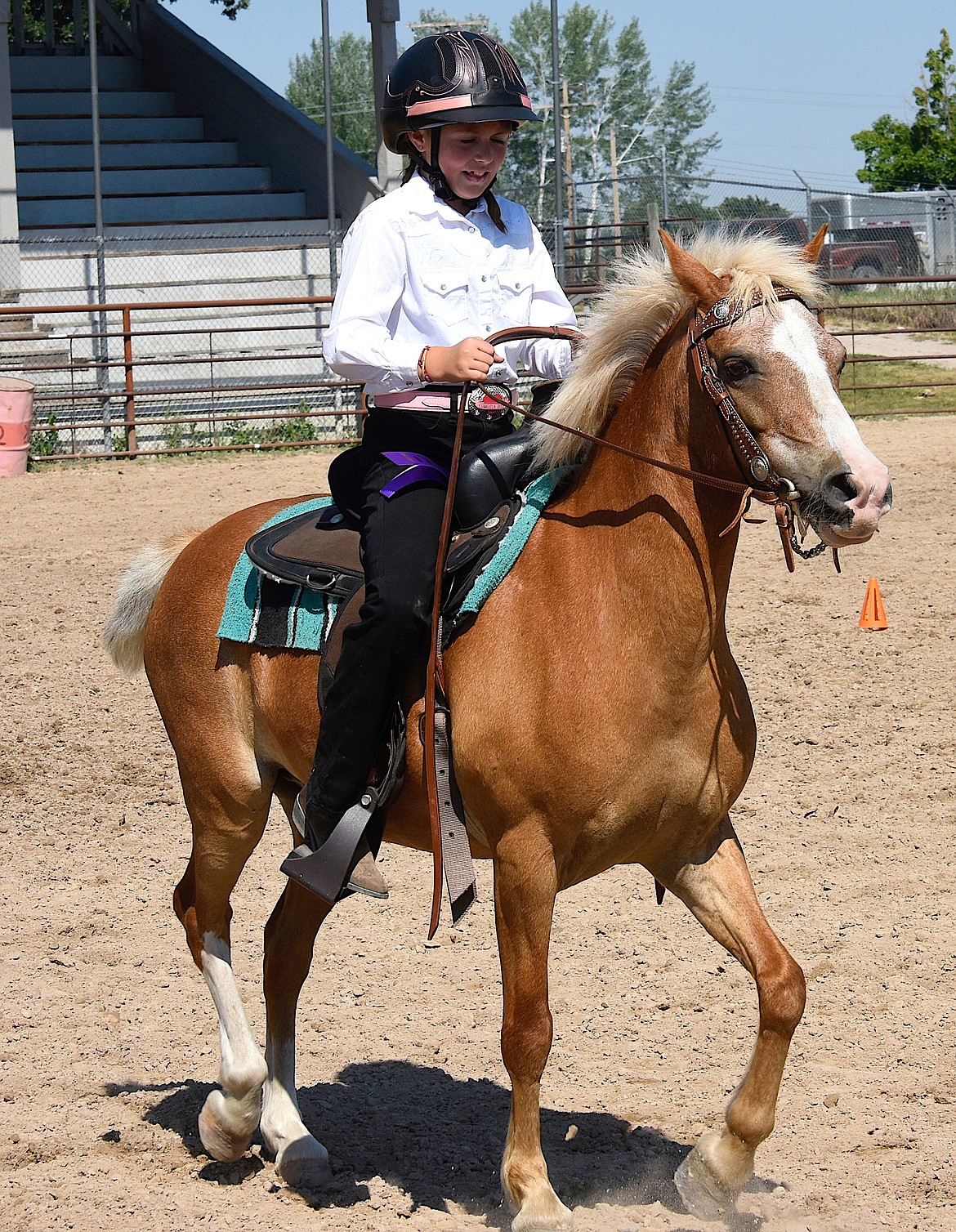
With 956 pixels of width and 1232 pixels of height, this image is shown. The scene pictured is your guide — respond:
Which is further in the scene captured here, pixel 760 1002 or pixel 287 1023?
pixel 287 1023

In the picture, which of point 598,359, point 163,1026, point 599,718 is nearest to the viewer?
point 599,718

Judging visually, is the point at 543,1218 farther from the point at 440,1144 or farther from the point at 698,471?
the point at 698,471

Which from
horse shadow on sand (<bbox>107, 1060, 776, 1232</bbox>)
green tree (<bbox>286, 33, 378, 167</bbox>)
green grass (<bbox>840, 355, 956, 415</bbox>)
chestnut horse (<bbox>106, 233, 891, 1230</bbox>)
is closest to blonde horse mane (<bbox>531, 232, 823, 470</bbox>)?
chestnut horse (<bbox>106, 233, 891, 1230</bbox>)

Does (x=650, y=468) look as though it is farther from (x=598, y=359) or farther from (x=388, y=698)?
Answer: (x=388, y=698)

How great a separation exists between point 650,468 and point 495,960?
217 centimetres

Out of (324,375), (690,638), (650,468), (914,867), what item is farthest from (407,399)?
(324,375)

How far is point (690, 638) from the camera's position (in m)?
3.09

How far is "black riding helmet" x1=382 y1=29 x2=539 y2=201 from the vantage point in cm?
336

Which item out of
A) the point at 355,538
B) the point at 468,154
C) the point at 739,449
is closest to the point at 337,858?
the point at 355,538

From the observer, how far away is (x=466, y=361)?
10.4ft

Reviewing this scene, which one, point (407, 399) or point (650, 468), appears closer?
point (650, 468)

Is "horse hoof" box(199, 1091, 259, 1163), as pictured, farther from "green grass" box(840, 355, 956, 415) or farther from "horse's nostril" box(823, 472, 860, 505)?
"green grass" box(840, 355, 956, 415)

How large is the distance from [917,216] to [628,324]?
75.0ft

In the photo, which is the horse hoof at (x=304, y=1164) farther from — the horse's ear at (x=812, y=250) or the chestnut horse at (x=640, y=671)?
the horse's ear at (x=812, y=250)
